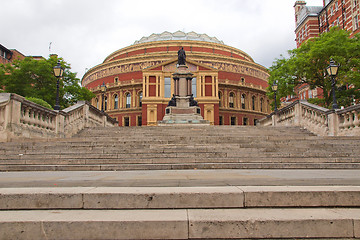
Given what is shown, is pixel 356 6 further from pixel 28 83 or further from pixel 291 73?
pixel 28 83

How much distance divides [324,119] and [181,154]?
990cm

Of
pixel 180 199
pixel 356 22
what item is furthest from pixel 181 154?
pixel 356 22

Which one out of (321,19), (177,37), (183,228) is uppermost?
(177,37)

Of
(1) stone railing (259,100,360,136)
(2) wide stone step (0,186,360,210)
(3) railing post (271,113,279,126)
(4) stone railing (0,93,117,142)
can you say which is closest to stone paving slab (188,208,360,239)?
(2) wide stone step (0,186,360,210)

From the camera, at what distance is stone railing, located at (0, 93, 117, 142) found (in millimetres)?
11430

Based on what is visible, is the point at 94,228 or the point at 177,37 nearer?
the point at 94,228

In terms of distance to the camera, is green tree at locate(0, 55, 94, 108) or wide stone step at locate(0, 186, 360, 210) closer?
wide stone step at locate(0, 186, 360, 210)

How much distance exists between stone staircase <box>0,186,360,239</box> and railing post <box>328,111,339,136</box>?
40.4 feet

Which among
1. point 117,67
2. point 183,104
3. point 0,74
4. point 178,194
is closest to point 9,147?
point 178,194

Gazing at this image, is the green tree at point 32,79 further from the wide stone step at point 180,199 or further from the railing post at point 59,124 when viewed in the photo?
the wide stone step at point 180,199

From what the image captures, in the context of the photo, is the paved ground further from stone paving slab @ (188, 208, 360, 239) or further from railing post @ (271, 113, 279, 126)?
railing post @ (271, 113, 279, 126)

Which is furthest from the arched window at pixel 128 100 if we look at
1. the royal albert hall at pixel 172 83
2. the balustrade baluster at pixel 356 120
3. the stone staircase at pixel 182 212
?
the stone staircase at pixel 182 212

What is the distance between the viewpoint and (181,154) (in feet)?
31.1

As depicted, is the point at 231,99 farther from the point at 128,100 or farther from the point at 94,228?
the point at 94,228
